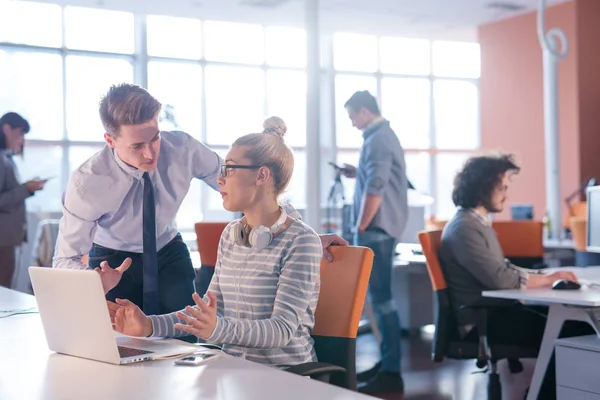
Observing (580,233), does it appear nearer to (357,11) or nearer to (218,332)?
(218,332)

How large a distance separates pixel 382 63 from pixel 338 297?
403 inches

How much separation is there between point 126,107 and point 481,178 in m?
1.85

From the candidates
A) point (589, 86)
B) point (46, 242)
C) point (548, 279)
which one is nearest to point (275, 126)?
point (548, 279)

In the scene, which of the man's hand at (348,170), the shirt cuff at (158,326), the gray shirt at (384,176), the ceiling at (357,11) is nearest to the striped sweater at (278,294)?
the shirt cuff at (158,326)

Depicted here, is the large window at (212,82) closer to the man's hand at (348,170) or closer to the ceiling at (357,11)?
the ceiling at (357,11)

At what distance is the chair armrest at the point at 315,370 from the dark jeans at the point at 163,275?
799 mm

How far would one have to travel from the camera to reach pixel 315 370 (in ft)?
5.83

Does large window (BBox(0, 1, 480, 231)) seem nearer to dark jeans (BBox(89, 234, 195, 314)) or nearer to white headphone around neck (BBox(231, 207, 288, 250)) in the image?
dark jeans (BBox(89, 234, 195, 314))

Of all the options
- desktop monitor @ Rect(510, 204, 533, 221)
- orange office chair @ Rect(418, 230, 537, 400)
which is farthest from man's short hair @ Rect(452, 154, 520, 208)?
desktop monitor @ Rect(510, 204, 533, 221)

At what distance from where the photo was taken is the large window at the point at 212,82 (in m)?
9.55

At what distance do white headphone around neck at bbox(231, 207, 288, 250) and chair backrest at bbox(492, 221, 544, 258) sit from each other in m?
3.23

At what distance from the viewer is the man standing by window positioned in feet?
14.6

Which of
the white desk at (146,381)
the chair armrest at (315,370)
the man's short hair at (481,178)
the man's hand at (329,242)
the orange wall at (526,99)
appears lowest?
the chair armrest at (315,370)

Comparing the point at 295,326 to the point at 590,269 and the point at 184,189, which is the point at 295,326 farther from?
the point at 590,269
